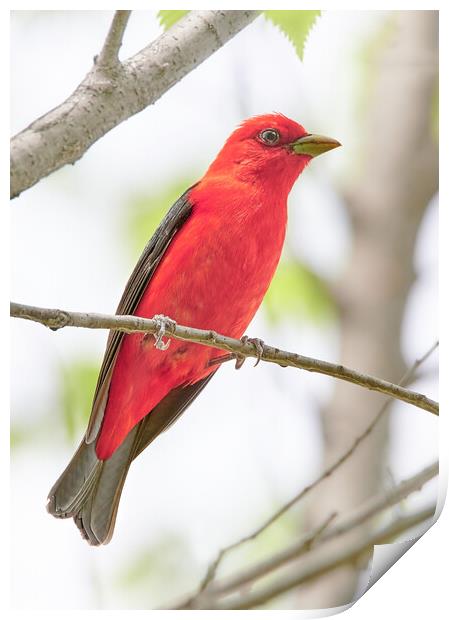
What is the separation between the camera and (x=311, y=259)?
249 centimetres

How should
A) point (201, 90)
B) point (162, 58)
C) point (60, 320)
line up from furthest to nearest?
1. point (201, 90)
2. point (162, 58)
3. point (60, 320)

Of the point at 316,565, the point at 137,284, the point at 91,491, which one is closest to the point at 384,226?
the point at 137,284

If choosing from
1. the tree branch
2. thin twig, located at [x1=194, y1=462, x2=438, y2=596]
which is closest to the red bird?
the tree branch

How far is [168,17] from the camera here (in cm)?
230

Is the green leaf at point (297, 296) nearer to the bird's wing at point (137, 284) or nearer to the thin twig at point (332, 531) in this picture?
the bird's wing at point (137, 284)

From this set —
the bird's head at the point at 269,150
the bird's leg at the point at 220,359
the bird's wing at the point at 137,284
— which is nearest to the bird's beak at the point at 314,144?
the bird's head at the point at 269,150

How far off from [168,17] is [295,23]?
0.34 metres

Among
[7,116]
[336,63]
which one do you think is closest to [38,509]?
[7,116]

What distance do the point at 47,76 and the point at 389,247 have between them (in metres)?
1.02

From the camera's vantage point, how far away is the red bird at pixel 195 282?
2391 millimetres

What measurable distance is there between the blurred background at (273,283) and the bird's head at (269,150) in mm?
32

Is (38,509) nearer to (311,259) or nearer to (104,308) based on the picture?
(104,308)

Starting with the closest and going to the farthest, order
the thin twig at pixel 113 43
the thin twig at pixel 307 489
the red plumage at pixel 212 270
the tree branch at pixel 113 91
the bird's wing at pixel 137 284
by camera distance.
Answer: the tree branch at pixel 113 91
the thin twig at pixel 113 43
the thin twig at pixel 307 489
the bird's wing at pixel 137 284
the red plumage at pixel 212 270

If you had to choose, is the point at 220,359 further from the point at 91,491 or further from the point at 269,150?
the point at 269,150
